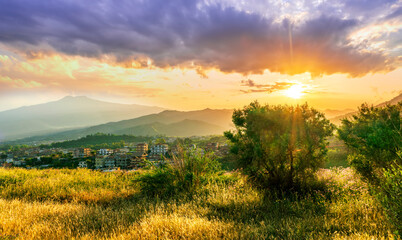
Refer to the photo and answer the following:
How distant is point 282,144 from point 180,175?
11.8 feet

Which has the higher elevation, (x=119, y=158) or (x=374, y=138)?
(x=374, y=138)

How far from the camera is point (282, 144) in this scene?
5902mm

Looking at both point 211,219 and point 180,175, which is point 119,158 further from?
point 211,219

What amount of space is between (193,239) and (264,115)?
13.1 ft

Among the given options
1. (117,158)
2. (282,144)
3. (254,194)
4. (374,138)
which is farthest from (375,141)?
(117,158)

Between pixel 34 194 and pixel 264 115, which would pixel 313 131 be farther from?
pixel 34 194

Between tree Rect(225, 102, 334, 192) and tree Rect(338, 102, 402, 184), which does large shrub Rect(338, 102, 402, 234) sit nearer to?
tree Rect(338, 102, 402, 184)

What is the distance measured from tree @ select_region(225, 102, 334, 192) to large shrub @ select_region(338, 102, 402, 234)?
2.92 feet

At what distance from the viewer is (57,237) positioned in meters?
3.73

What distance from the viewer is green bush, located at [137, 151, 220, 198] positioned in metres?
7.13

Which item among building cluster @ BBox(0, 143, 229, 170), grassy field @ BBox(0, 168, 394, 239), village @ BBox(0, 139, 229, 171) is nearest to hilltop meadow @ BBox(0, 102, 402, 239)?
grassy field @ BBox(0, 168, 394, 239)

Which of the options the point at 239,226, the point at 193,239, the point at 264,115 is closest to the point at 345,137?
the point at 264,115

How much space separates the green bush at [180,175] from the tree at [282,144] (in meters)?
1.80

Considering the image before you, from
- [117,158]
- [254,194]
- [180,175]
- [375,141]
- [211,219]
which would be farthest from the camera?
[117,158]
